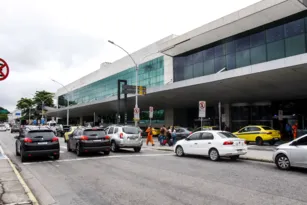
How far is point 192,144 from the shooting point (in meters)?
14.6

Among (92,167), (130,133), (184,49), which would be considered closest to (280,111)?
(184,49)

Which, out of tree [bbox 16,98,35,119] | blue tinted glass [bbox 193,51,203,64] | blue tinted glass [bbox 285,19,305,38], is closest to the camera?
blue tinted glass [bbox 285,19,305,38]

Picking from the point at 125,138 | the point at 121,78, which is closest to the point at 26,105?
the point at 121,78

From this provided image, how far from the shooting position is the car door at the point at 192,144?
1445 centimetres

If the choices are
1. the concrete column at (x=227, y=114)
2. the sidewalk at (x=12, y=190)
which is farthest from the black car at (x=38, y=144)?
the concrete column at (x=227, y=114)

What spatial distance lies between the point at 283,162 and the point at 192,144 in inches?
196

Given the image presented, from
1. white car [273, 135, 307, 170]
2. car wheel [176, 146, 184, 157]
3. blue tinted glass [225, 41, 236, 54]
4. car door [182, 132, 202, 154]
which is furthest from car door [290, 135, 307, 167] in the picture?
blue tinted glass [225, 41, 236, 54]

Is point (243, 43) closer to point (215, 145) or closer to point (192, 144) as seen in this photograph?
point (192, 144)

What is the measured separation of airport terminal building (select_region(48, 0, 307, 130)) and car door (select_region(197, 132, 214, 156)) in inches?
295

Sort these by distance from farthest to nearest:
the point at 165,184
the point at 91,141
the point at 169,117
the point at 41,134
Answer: the point at 169,117 → the point at 91,141 → the point at 41,134 → the point at 165,184

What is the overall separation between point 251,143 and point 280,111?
7.68 m

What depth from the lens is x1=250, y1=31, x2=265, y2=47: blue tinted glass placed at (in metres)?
25.3

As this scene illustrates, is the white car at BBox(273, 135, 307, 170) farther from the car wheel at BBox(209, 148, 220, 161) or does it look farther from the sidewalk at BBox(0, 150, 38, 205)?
the sidewalk at BBox(0, 150, 38, 205)

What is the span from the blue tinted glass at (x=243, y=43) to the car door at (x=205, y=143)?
15.7 meters
